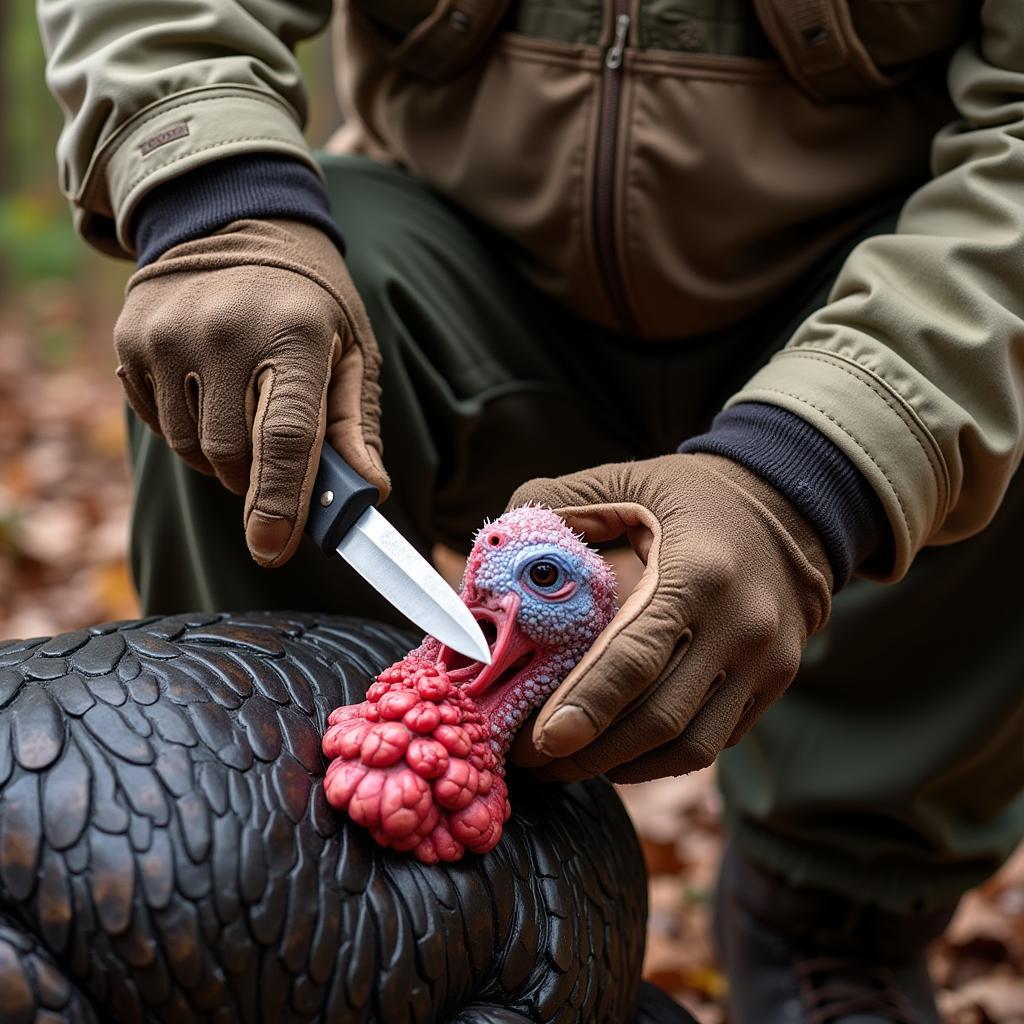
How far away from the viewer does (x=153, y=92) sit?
4.71 ft

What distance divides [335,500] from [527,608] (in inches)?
9.2

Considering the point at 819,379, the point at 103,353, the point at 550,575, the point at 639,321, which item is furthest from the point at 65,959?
the point at 103,353

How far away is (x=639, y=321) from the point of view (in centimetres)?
178

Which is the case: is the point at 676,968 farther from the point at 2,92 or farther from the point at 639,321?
the point at 2,92

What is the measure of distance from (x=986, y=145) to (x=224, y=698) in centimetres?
108

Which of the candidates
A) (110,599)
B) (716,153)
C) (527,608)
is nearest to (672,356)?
(716,153)

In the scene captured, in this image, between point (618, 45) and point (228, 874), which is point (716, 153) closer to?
point (618, 45)

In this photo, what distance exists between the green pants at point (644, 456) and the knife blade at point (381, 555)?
0.40 m

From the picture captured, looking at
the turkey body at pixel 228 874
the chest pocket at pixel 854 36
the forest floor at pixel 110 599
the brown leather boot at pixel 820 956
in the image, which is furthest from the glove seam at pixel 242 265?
the forest floor at pixel 110 599

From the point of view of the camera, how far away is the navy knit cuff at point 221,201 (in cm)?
137

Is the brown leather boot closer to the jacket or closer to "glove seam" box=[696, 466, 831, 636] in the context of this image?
the jacket

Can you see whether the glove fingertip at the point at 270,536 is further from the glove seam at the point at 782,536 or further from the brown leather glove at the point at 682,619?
the glove seam at the point at 782,536

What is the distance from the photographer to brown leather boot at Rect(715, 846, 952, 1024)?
184cm

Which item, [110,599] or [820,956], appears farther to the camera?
[110,599]
